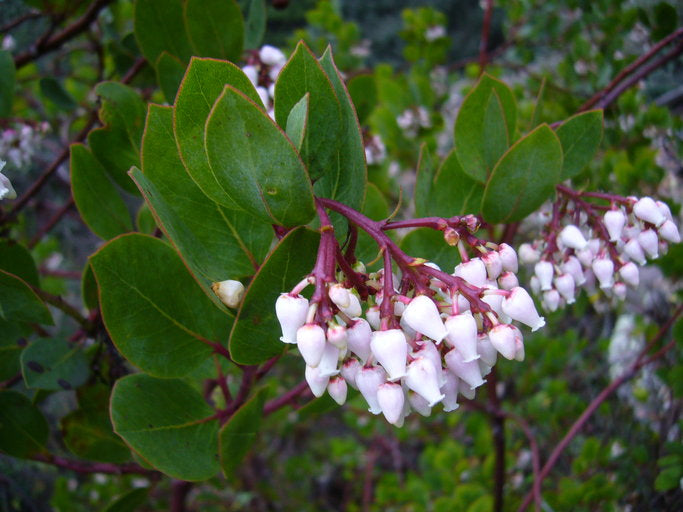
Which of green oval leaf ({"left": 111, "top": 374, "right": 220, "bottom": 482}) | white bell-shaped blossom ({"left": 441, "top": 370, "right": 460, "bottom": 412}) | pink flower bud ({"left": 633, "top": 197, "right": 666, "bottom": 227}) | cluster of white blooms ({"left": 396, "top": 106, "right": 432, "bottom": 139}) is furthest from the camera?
cluster of white blooms ({"left": 396, "top": 106, "right": 432, "bottom": 139})

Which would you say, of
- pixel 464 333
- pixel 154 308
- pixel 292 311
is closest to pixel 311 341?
pixel 292 311

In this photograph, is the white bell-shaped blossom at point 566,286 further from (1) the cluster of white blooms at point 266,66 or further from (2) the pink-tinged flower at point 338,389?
(1) the cluster of white blooms at point 266,66

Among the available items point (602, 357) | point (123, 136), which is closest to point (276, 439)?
point (602, 357)

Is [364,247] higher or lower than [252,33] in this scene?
lower

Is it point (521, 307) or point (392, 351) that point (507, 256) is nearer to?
point (521, 307)

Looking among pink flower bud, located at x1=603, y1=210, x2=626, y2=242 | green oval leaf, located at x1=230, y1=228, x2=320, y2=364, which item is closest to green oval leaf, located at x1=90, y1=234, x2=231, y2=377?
green oval leaf, located at x1=230, y1=228, x2=320, y2=364

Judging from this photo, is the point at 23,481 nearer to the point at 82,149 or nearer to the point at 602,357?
the point at 82,149

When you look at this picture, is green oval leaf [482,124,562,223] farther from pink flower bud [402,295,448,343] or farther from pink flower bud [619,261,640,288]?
pink flower bud [402,295,448,343]
